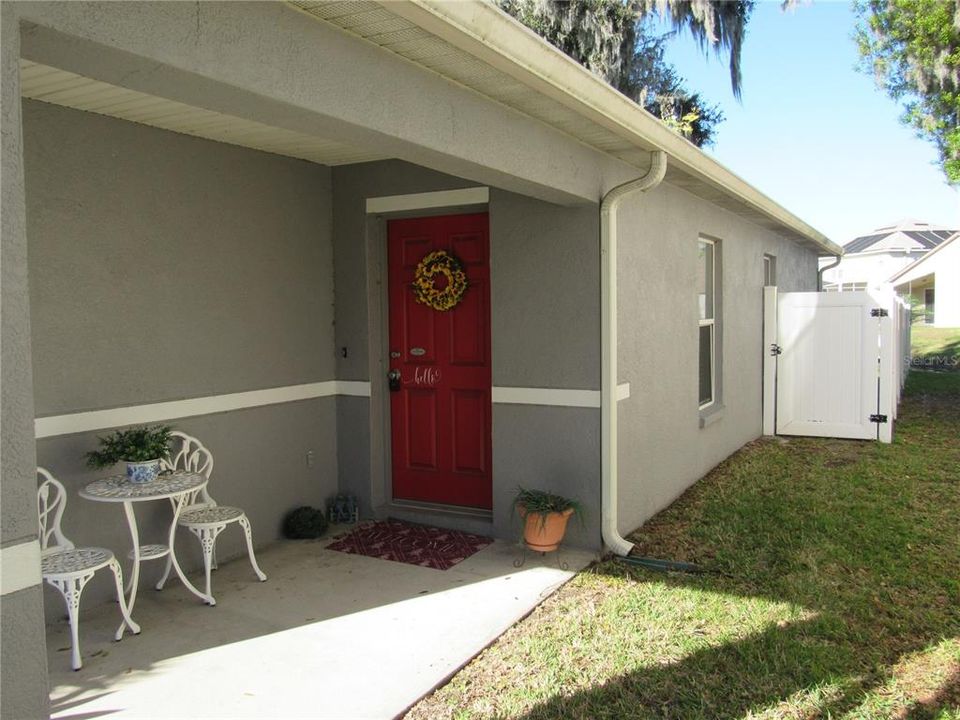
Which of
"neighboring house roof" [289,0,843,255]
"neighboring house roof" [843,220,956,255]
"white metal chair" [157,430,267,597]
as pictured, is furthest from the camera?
"neighboring house roof" [843,220,956,255]

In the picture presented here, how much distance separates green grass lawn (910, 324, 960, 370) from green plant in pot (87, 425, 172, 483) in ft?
64.2

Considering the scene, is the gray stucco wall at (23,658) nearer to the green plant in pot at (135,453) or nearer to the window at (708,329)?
the green plant in pot at (135,453)

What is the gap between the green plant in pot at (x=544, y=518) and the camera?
4500 mm

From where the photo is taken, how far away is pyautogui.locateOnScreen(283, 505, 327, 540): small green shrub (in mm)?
5008

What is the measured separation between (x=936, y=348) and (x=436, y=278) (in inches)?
861

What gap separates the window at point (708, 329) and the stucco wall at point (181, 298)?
3735 mm

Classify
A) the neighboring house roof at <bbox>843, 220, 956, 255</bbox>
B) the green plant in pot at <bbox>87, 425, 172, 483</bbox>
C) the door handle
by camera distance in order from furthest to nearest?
the neighboring house roof at <bbox>843, 220, 956, 255</bbox>, the door handle, the green plant in pot at <bbox>87, 425, 172, 483</bbox>

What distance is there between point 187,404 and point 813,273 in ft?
39.8

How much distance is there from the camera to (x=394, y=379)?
5566mm

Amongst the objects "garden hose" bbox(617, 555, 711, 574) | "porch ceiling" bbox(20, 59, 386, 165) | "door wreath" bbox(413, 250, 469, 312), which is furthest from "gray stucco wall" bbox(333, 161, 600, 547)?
"porch ceiling" bbox(20, 59, 386, 165)

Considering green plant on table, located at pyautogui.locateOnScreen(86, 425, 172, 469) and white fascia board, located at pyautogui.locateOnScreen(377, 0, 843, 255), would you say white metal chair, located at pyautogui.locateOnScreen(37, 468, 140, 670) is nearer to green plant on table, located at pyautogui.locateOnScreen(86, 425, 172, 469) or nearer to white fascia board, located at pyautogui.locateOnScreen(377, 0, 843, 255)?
green plant on table, located at pyautogui.locateOnScreen(86, 425, 172, 469)

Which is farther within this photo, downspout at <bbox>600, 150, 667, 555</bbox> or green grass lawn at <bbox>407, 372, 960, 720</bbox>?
downspout at <bbox>600, 150, 667, 555</bbox>

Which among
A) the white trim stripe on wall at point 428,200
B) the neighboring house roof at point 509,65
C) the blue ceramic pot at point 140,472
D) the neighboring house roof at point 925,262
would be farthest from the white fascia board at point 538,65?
the neighboring house roof at point 925,262

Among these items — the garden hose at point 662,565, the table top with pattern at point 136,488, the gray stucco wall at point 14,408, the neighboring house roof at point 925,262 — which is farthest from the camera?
the neighboring house roof at point 925,262
